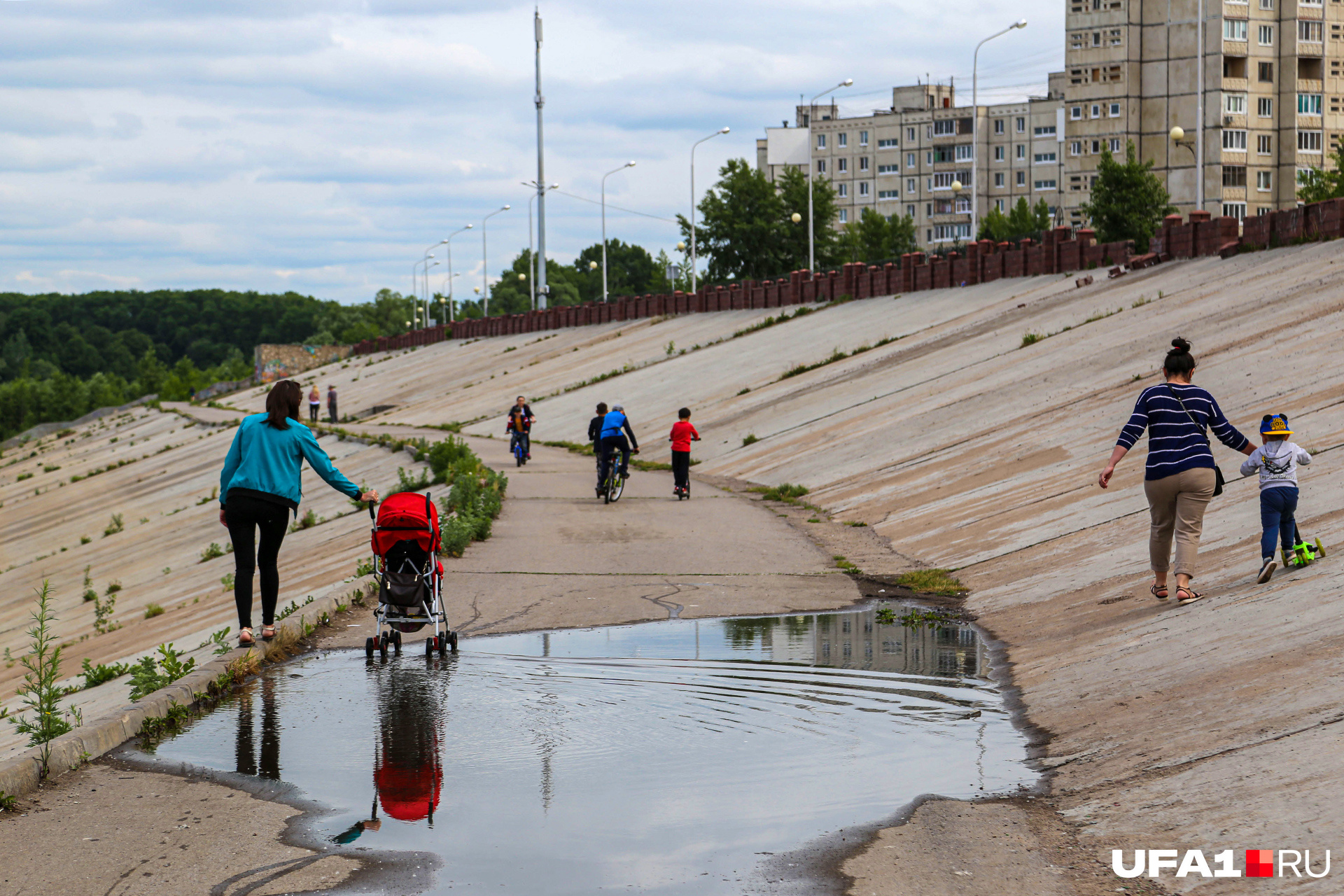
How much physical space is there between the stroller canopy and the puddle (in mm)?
829

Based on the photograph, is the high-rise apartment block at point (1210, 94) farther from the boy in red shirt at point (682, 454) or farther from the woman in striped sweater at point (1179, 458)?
the woman in striped sweater at point (1179, 458)

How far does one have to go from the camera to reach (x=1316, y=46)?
104188mm

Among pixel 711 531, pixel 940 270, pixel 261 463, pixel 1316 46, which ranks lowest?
pixel 711 531

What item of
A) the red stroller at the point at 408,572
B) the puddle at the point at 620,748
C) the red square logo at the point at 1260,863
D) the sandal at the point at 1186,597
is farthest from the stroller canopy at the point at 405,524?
the red square logo at the point at 1260,863

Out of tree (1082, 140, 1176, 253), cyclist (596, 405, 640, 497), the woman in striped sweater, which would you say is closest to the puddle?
the woman in striped sweater

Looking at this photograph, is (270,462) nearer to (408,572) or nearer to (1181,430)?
(408,572)

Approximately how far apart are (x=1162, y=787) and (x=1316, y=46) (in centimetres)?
11309

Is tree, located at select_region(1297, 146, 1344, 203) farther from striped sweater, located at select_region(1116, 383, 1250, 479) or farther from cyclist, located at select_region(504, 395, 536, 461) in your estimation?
striped sweater, located at select_region(1116, 383, 1250, 479)

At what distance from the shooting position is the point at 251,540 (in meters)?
9.73

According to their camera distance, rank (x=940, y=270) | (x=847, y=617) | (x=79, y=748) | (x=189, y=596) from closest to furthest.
A: (x=79, y=748), (x=847, y=617), (x=189, y=596), (x=940, y=270)

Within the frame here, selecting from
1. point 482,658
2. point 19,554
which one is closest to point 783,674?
point 482,658

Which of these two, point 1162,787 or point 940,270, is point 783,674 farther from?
point 940,270

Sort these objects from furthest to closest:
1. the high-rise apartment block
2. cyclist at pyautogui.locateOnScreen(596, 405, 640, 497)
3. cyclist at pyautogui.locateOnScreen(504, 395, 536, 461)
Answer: the high-rise apartment block → cyclist at pyautogui.locateOnScreen(504, 395, 536, 461) → cyclist at pyautogui.locateOnScreen(596, 405, 640, 497)

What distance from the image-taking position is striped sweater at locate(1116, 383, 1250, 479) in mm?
9914
